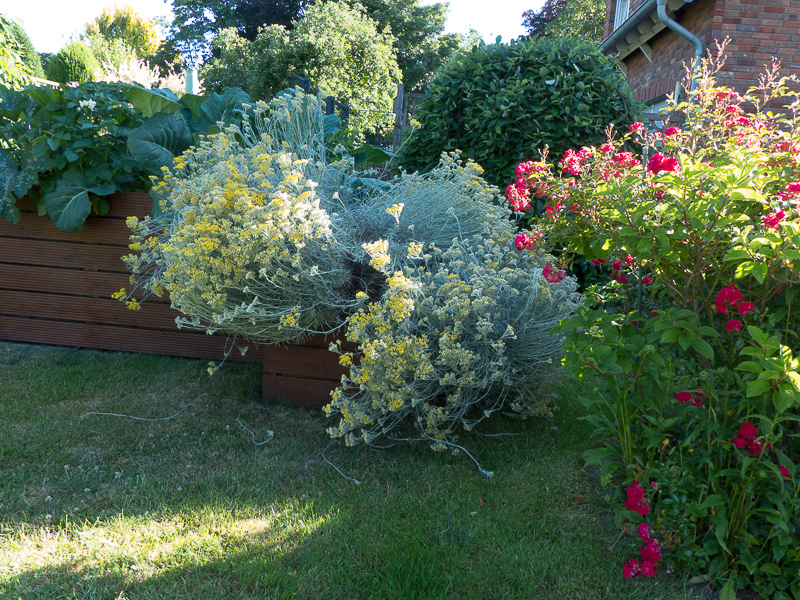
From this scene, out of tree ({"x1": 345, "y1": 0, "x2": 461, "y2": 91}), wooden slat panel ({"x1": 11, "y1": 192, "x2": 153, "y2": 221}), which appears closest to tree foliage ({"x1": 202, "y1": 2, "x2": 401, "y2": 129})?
tree ({"x1": 345, "y1": 0, "x2": 461, "y2": 91})

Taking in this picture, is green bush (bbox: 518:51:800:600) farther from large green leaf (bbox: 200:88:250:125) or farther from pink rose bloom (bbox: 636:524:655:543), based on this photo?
large green leaf (bbox: 200:88:250:125)

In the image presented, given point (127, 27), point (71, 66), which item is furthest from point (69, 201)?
point (127, 27)

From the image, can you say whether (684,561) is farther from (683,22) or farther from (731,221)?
(683,22)

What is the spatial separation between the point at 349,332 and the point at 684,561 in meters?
1.45

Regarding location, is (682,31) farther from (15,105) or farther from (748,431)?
(15,105)

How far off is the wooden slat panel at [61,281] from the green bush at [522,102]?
7.50 ft

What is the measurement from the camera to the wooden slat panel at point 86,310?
3570 millimetres

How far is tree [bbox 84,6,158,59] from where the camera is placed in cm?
2892

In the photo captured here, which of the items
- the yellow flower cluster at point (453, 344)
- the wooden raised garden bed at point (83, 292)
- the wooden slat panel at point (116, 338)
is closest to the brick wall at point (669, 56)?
the yellow flower cluster at point (453, 344)

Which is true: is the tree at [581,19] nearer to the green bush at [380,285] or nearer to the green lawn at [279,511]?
the green bush at [380,285]

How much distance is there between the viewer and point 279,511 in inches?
77.2

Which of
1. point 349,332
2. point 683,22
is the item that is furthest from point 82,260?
point 683,22

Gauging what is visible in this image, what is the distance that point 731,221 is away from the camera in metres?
1.44

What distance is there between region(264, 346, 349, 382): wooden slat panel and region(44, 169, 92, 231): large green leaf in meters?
1.58
